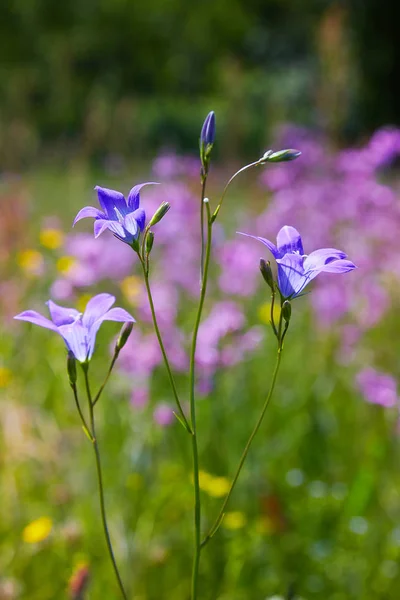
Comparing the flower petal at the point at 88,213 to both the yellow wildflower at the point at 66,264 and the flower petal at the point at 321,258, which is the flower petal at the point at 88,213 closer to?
the flower petal at the point at 321,258

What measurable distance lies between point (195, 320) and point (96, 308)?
1037 mm

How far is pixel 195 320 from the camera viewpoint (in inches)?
80.2

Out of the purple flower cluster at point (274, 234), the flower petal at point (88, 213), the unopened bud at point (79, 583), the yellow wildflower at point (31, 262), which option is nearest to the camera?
the flower petal at point (88, 213)

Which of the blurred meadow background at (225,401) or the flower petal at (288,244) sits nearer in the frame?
the flower petal at (288,244)

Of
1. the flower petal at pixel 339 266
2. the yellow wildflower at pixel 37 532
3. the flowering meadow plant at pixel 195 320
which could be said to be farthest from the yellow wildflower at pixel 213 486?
the flower petal at pixel 339 266

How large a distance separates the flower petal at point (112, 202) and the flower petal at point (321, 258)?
0.25 metres

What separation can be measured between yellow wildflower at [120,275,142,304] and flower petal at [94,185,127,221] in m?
1.51

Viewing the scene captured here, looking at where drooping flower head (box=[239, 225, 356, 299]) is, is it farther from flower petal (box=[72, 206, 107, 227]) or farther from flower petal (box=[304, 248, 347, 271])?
flower petal (box=[72, 206, 107, 227])

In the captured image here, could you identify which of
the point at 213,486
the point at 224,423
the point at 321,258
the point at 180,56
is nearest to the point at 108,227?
the point at 321,258

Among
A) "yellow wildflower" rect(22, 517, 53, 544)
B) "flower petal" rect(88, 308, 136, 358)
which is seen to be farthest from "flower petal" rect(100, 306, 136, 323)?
"yellow wildflower" rect(22, 517, 53, 544)

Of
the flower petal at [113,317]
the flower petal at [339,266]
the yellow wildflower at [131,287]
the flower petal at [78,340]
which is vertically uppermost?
the yellow wildflower at [131,287]

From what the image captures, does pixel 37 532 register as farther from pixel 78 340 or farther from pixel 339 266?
pixel 339 266

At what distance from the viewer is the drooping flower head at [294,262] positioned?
0.97 meters

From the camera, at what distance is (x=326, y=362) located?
2971mm
